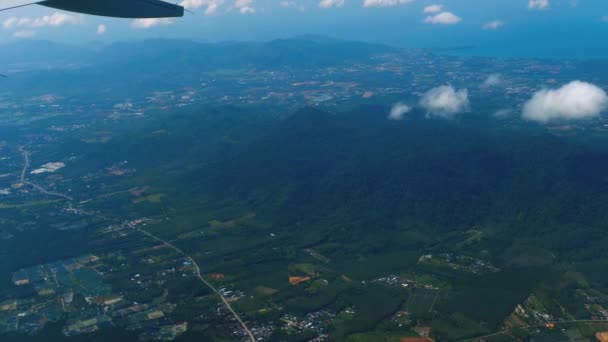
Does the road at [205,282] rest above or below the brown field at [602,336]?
below

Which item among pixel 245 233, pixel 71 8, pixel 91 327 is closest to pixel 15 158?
pixel 245 233

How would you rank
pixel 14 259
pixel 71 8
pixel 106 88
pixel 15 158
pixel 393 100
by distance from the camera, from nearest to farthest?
pixel 71 8 → pixel 14 259 → pixel 15 158 → pixel 393 100 → pixel 106 88

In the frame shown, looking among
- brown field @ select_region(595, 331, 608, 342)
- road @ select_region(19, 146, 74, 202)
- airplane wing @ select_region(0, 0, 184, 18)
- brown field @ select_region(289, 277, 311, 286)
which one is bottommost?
road @ select_region(19, 146, 74, 202)

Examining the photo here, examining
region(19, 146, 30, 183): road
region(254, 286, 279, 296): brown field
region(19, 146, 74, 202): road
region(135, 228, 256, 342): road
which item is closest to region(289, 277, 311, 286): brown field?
region(254, 286, 279, 296): brown field

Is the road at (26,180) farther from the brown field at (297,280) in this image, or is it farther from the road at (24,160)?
the brown field at (297,280)

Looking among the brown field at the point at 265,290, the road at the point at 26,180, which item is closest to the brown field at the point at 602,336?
the brown field at the point at 265,290

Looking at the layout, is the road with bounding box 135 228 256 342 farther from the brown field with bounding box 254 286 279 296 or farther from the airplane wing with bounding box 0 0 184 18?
the airplane wing with bounding box 0 0 184 18

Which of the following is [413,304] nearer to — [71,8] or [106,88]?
[71,8]

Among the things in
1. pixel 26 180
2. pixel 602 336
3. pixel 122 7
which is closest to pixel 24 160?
pixel 26 180
